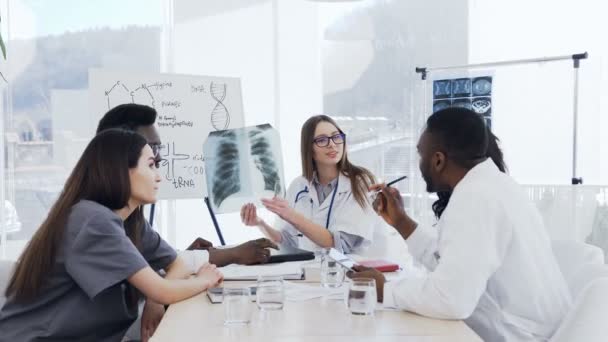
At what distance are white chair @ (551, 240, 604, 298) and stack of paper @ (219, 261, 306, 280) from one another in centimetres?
87

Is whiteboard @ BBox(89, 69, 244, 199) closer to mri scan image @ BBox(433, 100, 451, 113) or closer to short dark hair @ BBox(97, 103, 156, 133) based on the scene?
short dark hair @ BBox(97, 103, 156, 133)

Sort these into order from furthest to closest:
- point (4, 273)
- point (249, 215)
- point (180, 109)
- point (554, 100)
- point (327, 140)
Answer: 1. point (554, 100)
2. point (180, 109)
3. point (327, 140)
4. point (249, 215)
5. point (4, 273)

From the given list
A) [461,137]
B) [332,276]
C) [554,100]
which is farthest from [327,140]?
[554,100]

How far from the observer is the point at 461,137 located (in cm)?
180

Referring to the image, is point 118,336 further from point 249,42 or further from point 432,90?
point 249,42

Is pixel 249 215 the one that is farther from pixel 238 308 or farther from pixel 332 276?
pixel 238 308

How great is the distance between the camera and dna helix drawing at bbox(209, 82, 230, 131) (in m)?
3.50

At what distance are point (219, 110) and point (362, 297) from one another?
214 centimetres

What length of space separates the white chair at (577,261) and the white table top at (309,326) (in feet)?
1.72

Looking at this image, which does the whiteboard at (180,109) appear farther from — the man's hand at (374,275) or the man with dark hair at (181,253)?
the man's hand at (374,275)

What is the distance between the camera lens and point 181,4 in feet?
15.8

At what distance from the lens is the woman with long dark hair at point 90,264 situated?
66.1 inches

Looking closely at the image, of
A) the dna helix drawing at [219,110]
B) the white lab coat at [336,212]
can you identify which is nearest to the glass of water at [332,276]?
the white lab coat at [336,212]

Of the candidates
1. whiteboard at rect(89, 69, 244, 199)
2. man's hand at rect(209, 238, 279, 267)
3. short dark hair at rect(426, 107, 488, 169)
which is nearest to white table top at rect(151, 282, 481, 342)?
short dark hair at rect(426, 107, 488, 169)
